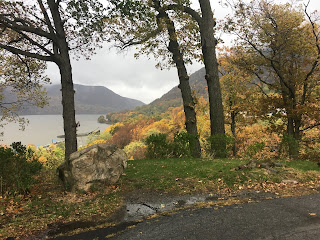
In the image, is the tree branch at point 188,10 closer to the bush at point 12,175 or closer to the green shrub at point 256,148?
the green shrub at point 256,148

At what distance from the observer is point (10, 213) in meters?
4.84

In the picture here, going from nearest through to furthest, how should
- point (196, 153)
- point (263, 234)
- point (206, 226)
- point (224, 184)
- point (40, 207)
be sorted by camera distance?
point (263, 234) < point (206, 226) < point (40, 207) < point (224, 184) < point (196, 153)

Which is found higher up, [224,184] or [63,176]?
[63,176]

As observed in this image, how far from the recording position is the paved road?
3516mm

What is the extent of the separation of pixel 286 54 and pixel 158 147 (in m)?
10.7

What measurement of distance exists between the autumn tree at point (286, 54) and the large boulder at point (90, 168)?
11.5 meters

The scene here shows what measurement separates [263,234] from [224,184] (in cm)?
280

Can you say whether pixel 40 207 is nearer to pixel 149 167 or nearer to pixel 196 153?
pixel 149 167

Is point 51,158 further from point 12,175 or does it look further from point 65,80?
point 12,175

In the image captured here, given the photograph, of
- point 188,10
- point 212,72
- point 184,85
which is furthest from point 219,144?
point 188,10

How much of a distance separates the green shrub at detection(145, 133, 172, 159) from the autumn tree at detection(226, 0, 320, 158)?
8104mm

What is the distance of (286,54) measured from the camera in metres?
14.1

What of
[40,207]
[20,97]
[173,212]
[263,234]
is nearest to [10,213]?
[40,207]

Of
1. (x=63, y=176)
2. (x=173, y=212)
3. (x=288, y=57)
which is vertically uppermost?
(x=288, y=57)
